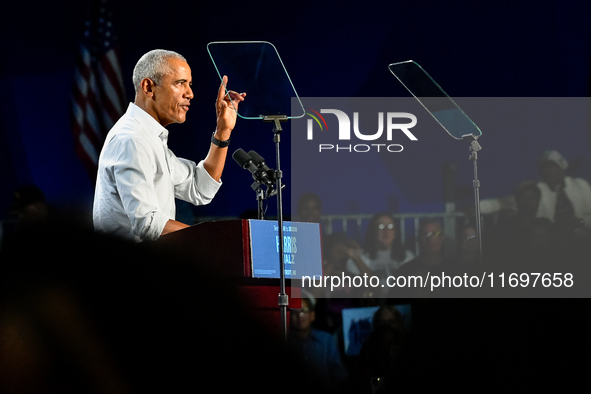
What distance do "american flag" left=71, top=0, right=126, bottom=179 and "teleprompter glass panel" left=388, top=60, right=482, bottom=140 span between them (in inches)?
71.3

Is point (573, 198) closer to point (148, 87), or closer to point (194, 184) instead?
point (194, 184)

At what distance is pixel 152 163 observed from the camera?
2.30 meters

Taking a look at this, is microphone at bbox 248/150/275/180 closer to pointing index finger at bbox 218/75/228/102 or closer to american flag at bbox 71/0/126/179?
pointing index finger at bbox 218/75/228/102

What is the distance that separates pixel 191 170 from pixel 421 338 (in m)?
1.80

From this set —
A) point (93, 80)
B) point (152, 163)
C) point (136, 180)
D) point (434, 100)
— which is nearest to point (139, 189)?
point (136, 180)

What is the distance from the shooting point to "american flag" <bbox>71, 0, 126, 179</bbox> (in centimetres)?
403

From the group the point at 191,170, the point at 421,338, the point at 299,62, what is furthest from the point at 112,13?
the point at 421,338

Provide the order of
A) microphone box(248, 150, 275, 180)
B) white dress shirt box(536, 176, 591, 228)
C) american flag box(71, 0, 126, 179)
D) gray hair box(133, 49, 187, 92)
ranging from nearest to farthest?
1. microphone box(248, 150, 275, 180)
2. gray hair box(133, 49, 187, 92)
3. white dress shirt box(536, 176, 591, 228)
4. american flag box(71, 0, 126, 179)

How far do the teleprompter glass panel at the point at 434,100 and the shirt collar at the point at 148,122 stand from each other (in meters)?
1.28

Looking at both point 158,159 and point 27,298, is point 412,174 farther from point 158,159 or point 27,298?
point 27,298

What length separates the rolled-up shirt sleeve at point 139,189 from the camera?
2.03 metres

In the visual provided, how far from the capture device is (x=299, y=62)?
4.08 m

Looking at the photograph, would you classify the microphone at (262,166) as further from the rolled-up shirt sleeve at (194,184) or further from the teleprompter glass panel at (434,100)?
the teleprompter glass panel at (434,100)
